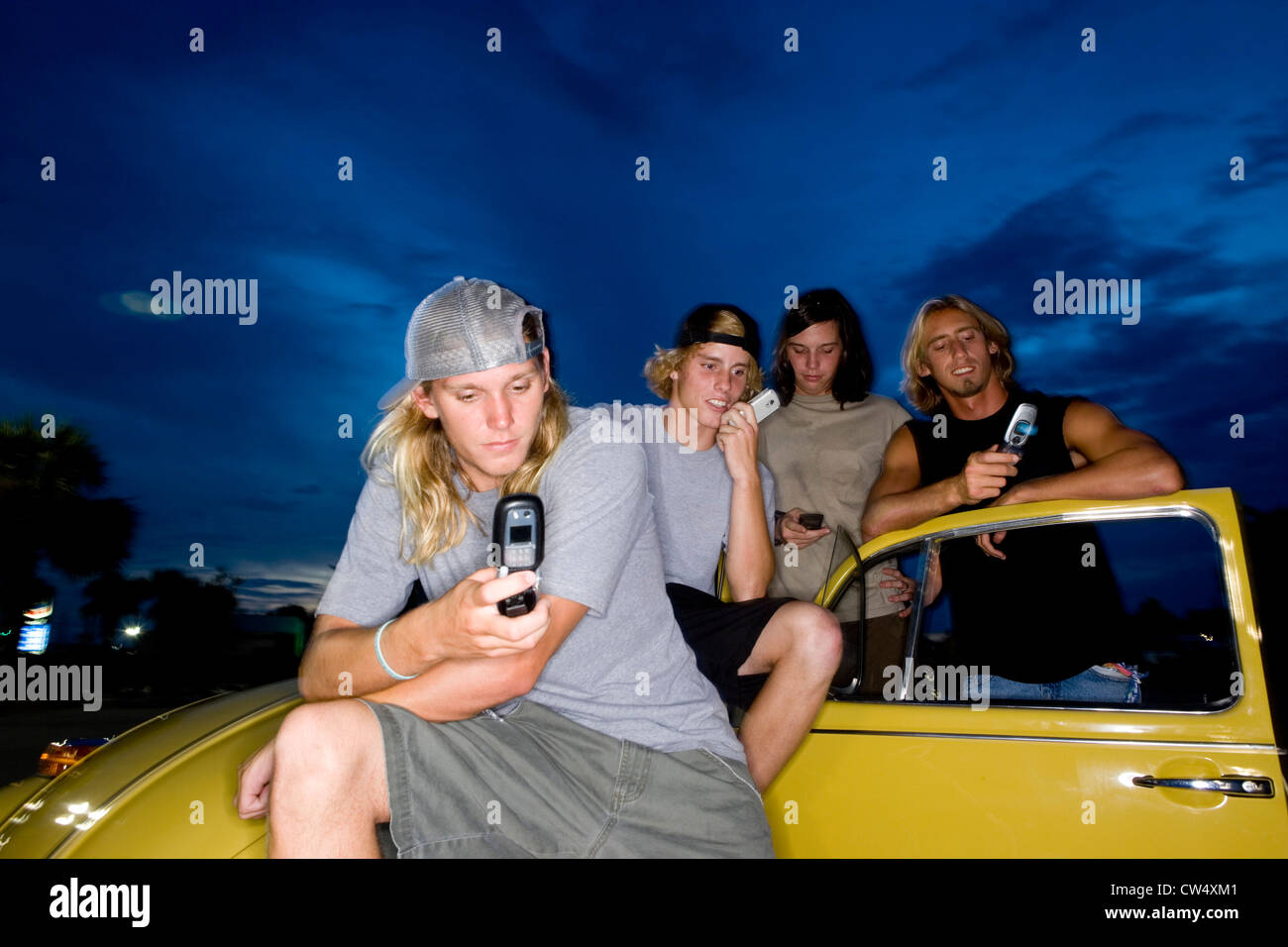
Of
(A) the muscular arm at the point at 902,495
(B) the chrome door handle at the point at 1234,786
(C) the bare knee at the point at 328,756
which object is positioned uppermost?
(A) the muscular arm at the point at 902,495

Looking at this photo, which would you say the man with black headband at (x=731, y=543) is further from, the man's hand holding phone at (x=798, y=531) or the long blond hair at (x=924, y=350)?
the long blond hair at (x=924, y=350)

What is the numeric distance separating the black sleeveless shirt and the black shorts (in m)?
0.65

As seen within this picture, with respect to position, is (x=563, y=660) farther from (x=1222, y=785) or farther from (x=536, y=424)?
(x=1222, y=785)

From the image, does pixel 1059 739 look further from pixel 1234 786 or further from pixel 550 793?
pixel 550 793

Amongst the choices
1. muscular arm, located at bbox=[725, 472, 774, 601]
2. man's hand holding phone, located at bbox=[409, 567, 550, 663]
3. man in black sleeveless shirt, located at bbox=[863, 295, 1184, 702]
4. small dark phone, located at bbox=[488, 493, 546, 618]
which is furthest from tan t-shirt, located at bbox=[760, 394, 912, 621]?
small dark phone, located at bbox=[488, 493, 546, 618]

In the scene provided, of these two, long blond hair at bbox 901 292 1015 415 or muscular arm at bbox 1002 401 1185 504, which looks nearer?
muscular arm at bbox 1002 401 1185 504

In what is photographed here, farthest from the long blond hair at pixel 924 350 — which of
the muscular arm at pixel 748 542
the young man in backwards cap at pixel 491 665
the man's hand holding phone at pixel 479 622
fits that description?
the man's hand holding phone at pixel 479 622

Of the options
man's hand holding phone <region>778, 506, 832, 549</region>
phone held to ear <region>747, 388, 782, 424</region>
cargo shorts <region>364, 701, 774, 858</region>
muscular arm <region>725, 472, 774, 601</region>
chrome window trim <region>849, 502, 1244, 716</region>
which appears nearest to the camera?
cargo shorts <region>364, 701, 774, 858</region>

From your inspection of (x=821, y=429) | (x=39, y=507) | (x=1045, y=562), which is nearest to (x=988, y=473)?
(x=1045, y=562)

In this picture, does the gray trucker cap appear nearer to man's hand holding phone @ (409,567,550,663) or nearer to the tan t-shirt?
man's hand holding phone @ (409,567,550,663)

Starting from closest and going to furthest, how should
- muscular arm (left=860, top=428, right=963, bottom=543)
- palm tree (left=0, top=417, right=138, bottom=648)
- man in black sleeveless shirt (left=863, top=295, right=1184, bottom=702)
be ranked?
1. man in black sleeveless shirt (left=863, top=295, right=1184, bottom=702)
2. muscular arm (left=860, top=428, right=963, bottom=543)
3. palm tree (left=0, top=417, right=138, bottom=648)

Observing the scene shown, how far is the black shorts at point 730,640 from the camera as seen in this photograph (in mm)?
2771

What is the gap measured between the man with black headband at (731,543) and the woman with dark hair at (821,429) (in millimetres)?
388

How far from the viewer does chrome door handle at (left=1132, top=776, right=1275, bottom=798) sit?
7.40 ft
